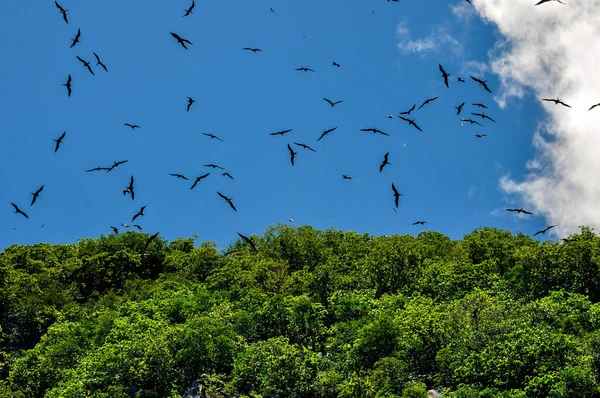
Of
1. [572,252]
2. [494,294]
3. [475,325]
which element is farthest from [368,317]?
[572,252]

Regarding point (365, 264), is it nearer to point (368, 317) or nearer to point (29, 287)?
point (368, 317)

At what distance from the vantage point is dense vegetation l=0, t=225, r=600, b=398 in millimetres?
39969

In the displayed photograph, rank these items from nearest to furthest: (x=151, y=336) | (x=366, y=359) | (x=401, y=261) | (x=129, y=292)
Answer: (x=366, y=359) < (x=151, y=336) < (x=401, y=261) < (x=129, y=292)

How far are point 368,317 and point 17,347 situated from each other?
43459 millimetres

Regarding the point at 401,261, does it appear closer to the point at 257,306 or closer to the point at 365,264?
the point at 365,264

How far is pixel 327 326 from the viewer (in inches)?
2159

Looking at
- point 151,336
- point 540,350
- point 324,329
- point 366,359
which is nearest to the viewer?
point 540,350

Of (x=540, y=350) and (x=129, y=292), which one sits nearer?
(x=540, y=350)

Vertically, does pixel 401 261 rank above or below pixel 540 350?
above

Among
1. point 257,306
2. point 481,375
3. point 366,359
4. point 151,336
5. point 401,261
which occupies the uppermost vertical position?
point 401,261

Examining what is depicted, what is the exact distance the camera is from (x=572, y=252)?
55.2 metres

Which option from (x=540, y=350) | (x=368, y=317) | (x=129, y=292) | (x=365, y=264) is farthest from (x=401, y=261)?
(x=129, y=292)

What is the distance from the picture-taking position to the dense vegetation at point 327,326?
40.0 m

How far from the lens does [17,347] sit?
65250mm
